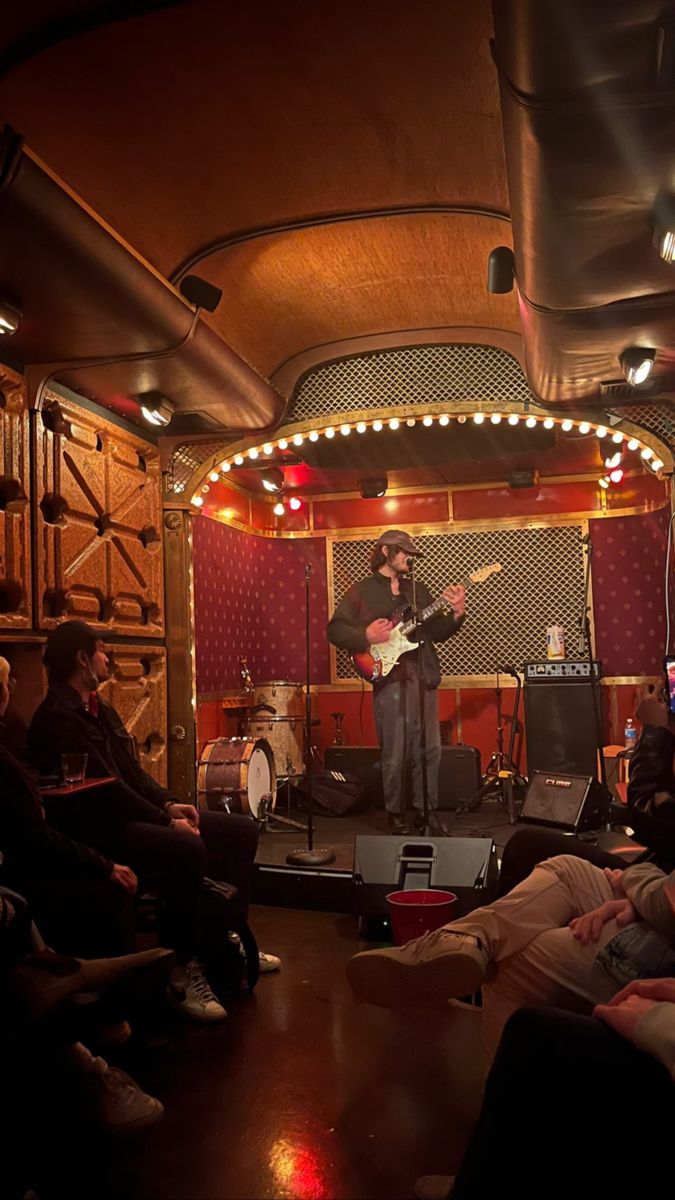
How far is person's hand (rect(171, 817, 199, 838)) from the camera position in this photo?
3.43m

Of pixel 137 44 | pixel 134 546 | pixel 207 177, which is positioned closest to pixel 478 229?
pixel 207 177

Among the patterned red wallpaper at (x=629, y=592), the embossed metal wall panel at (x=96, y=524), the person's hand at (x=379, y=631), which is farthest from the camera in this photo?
the patterned red wallpaper at (x=629, y=592)

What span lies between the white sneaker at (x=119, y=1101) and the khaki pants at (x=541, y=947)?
0.94 m

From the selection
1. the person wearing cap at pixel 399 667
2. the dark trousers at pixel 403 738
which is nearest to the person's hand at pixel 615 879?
the person wearing cap at pixel 399 667

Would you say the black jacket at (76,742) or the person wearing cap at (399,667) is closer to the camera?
the black jacket at (76,742)

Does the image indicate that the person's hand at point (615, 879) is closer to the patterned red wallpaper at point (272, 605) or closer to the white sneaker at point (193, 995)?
the white sneaker at point (193, 995)

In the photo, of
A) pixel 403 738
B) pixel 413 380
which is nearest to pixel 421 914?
pixel 403 738

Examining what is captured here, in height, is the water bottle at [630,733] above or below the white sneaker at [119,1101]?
above

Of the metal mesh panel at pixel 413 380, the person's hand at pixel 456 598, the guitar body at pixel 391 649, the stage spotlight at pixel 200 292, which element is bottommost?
the guitar body at pixel 391 649

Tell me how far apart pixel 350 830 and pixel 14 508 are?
326 cm

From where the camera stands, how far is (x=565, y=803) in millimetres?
5285

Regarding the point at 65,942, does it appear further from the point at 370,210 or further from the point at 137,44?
the point at 370,210

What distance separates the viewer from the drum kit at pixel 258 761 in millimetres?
5695

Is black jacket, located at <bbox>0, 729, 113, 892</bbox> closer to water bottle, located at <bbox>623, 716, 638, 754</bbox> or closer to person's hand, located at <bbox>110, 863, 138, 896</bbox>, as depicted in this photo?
person's hand, located at <bbox>110, 863, 138, 896</bbox>
